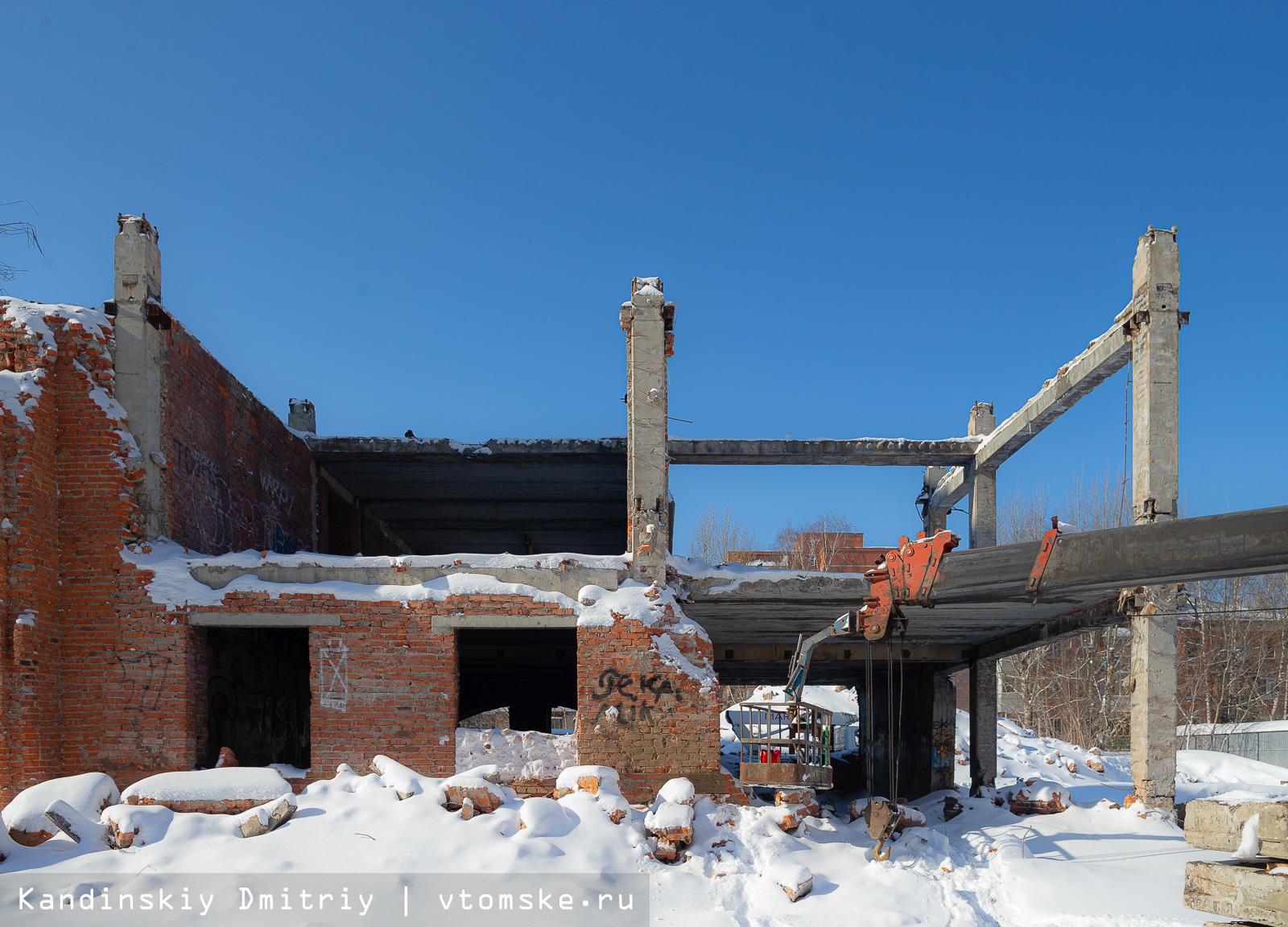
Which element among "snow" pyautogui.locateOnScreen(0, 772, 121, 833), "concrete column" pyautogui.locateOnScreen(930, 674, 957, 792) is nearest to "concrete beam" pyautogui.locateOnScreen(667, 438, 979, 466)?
"concrete column" pyautogui.locateOnScreen(930, 674, 957, 792)

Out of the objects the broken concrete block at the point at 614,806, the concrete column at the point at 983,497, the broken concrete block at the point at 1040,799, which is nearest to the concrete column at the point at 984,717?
the concrete column at the point at 983,497

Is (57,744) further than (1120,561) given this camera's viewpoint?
Yes

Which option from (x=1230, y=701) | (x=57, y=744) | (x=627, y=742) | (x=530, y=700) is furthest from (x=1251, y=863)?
(x=1230, y=701)

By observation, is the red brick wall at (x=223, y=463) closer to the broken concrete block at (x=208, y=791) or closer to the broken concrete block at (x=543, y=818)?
the broken concrete block at (x=208, y=791)

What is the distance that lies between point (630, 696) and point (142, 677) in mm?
5823

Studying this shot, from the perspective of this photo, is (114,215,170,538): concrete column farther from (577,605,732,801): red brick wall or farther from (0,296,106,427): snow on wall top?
(577,605,732,801): red brick wall

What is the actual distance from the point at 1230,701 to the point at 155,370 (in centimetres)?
3493

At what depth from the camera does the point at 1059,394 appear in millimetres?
14438

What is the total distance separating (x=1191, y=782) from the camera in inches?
788

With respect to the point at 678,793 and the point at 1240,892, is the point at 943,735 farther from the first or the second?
the point at 1240,892

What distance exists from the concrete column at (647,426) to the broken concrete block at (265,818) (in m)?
4.88

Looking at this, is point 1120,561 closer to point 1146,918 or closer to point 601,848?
point 1146,918

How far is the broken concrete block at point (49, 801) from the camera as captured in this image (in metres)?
9.09

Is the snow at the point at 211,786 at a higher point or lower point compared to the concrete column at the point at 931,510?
lower
